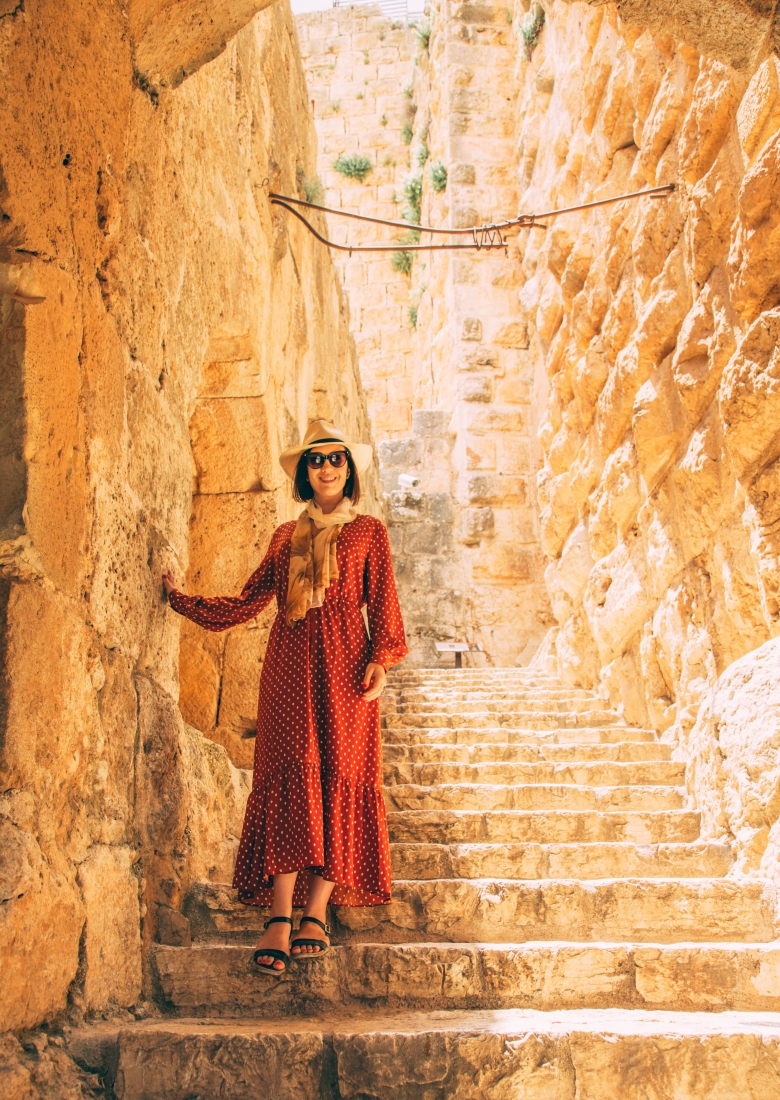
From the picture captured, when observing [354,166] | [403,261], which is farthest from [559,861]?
[354,166]

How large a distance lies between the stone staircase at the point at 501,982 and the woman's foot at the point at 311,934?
3 centimetres

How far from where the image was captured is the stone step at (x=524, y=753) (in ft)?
13.3

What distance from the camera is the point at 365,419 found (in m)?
7.88

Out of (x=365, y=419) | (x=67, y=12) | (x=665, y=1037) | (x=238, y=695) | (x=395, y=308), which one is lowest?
(x=665, y=1037)

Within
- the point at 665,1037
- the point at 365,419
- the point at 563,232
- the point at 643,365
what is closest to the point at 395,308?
the point at 365,419

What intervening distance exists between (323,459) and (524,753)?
1904 mm

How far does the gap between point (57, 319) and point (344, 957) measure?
1.63 metres

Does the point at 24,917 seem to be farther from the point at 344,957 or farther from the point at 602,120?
the point at 602,120

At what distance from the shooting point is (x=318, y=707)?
2613 mm

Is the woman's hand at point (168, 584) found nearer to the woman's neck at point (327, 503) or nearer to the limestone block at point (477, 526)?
the woman's neck at point (327, 503)

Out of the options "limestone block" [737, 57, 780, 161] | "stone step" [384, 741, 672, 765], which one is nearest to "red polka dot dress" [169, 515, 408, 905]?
"stone step" [384, 741, 672, 765]

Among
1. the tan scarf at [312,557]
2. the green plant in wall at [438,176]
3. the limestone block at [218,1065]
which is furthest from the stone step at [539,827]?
the green plant in wall at [438,176]

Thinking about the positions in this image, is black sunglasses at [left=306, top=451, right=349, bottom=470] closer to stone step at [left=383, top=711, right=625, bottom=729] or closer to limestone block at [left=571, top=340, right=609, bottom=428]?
stone step at [left=383, top=711, right=625, bottom=729]

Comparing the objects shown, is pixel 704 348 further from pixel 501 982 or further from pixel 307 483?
pixel 501 982
